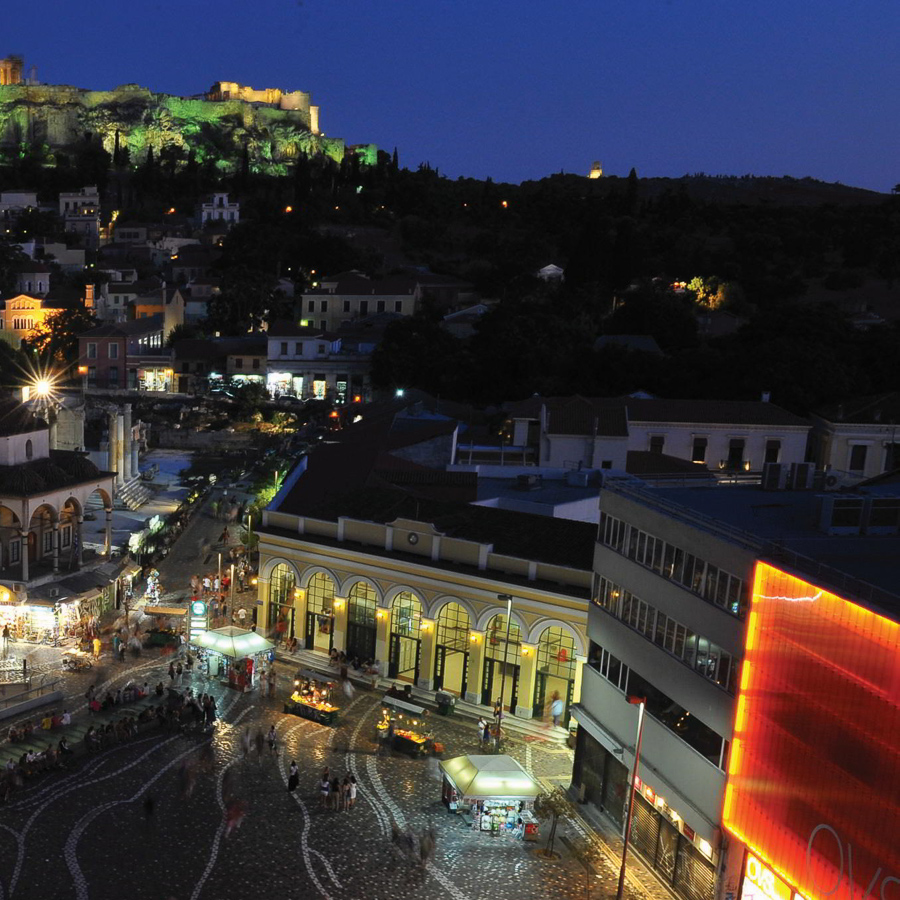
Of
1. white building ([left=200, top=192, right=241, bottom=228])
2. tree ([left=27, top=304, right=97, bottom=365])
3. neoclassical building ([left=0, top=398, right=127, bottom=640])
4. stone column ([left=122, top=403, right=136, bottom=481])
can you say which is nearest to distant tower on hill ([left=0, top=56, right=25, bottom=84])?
white building ([left=200, top=192, right=241, bottom=228])

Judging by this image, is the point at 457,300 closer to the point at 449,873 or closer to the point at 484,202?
the point at 484,202

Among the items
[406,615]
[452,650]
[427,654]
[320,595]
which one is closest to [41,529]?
[320,595]

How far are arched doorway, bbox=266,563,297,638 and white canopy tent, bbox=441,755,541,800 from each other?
37.1 ft

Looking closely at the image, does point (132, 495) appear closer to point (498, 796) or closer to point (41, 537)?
point (41, 537)

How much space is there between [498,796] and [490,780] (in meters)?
0.37

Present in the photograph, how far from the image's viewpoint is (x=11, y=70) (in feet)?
591

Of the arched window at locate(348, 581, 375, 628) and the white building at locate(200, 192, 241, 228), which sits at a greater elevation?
the white building at locate(200, 192, 241, 228)

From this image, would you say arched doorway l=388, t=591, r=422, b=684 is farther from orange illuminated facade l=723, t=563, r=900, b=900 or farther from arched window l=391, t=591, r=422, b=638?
orange illuminated facade l=723, t=563, r=900, b=900

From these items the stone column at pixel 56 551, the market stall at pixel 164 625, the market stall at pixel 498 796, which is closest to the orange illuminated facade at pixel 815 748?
the market stall at pixel 498 796

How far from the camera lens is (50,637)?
31406 millimetres

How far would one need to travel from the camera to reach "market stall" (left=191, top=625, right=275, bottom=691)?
94.9ft

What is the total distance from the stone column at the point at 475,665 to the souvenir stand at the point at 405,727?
1.59 metres

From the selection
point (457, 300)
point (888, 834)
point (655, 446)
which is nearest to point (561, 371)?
point (655, 446)

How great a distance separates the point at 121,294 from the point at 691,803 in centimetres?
8601
